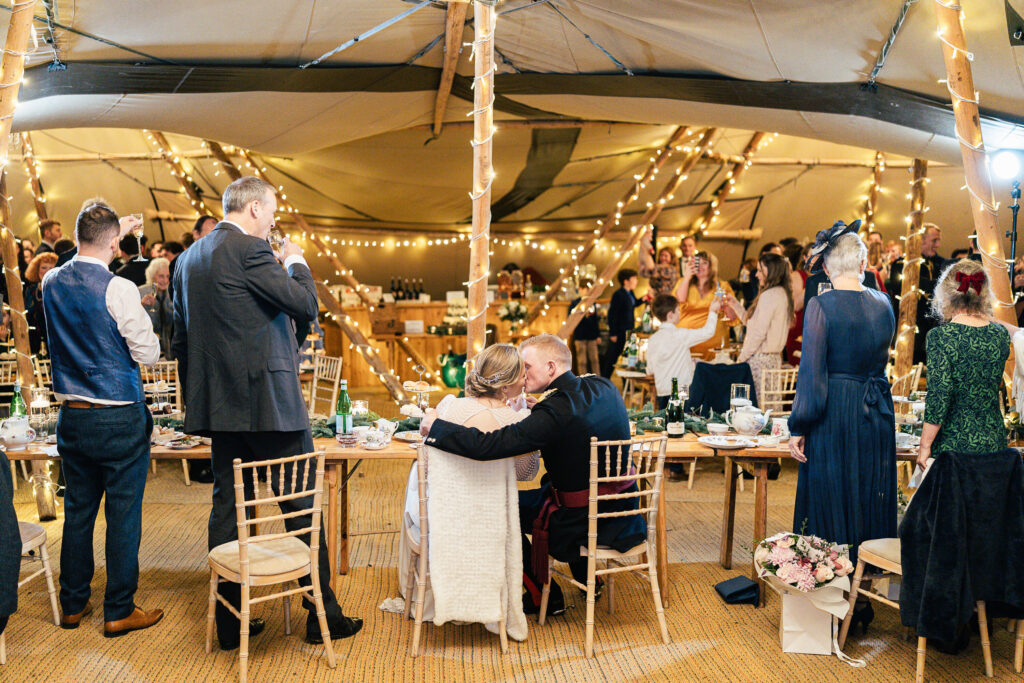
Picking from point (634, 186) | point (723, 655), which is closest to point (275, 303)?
point (723, 655)

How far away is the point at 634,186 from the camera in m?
9.38

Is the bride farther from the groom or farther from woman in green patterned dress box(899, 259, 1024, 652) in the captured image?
woman in green patterned dress box(899, 259, 1024, 652)

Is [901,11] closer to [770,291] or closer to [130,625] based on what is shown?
[770,291]

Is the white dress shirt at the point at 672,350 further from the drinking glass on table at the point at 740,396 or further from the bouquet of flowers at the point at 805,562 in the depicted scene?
the bouquet of flowers at the point at 805,562

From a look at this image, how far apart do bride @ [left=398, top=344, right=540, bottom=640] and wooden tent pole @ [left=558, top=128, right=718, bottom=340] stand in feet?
16.3

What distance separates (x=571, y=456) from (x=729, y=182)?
7.32 m

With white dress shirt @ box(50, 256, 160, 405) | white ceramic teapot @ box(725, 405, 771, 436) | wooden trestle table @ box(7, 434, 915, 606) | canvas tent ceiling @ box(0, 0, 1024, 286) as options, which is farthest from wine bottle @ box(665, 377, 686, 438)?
white dress shirt @ box(50, 256, 160, 405)

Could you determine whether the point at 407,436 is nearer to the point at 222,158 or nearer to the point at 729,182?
the point at 222,158

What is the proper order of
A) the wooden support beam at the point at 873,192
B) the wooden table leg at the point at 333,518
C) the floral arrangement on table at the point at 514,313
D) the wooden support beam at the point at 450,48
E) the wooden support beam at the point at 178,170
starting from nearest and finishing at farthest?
the wooden table leg at the point at 333,518 → the wooden support beam at the point at 450,48 → the wooden support beam at the point at 178,170 → the wooden support beam at the point at 873,192 → the floral arrangement on table at the point at 514,313

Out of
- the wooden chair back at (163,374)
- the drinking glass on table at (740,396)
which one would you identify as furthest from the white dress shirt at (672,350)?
the wooden chair back at (163,374)

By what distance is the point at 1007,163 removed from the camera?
184 inches

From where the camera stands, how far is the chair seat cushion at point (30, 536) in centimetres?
316

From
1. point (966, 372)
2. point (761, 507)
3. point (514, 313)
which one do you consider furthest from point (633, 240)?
point (966, 372)

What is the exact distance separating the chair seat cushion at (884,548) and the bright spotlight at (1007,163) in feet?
8.64
